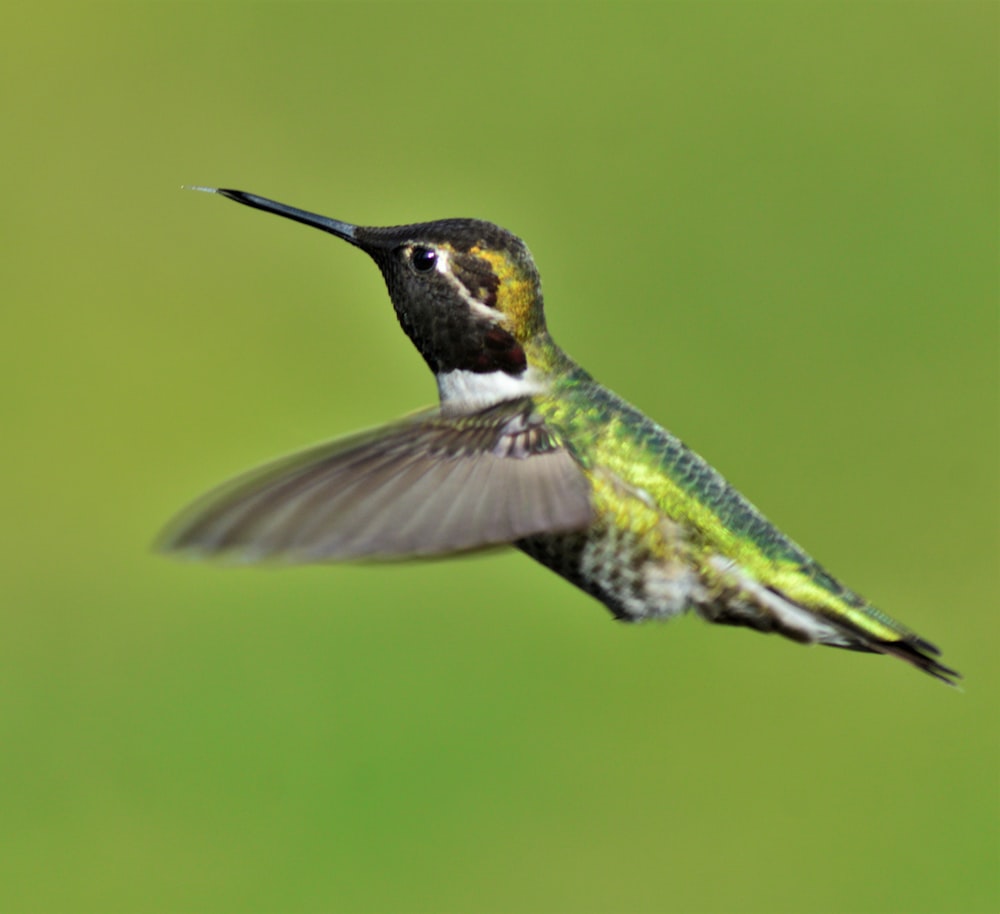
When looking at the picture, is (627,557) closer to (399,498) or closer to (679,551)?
(679,551)

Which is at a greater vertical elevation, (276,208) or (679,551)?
(276,208)

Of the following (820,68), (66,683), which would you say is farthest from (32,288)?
(820,68)

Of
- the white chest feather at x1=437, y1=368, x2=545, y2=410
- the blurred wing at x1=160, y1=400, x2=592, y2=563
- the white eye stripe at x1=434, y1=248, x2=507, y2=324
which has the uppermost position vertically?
the white eye stripe at x1=434, y1=248, x2=507, y2=324

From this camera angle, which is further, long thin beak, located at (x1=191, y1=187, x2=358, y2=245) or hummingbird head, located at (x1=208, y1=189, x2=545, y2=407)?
hummingbird head, located at (x1=208, y1=189, x2=545, y2=407)

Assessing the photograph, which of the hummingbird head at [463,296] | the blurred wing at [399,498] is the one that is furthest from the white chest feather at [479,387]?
the blurred wing at [399,498]

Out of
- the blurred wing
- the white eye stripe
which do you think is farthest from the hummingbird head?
the blurred wing

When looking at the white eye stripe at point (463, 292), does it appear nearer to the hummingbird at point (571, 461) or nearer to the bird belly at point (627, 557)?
the hummingbird at point (571, 461)

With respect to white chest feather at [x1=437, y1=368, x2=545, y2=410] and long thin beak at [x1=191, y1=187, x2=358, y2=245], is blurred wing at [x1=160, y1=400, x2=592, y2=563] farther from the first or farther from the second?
long thin beak at [x1=191, y1=187, x2=358, y2=245]

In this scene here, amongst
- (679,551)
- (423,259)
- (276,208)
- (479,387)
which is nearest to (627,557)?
(679,551)
